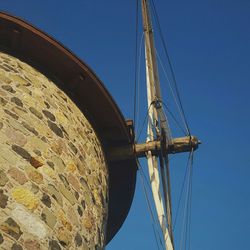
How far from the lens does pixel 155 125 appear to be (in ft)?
29.8

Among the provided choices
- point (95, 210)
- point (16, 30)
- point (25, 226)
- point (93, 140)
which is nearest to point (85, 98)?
point (93, 140)

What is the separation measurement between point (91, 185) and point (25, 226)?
1974 mm

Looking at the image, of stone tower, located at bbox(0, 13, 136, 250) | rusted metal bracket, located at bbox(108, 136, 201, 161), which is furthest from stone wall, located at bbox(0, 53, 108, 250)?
rusted metal bracket, located at bbox(108, 136, 201, 161)

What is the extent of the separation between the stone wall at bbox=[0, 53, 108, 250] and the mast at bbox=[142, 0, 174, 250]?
1095 millimetres

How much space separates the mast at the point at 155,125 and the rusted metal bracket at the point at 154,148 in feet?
0.29

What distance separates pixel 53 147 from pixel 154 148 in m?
2.73

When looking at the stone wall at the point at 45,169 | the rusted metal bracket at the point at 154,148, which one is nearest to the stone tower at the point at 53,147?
the stone wall at the point at 45,169

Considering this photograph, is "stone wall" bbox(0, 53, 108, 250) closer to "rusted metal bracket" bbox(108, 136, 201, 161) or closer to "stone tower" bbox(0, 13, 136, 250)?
"stone tower" bbox(0, 13, 136, 250)

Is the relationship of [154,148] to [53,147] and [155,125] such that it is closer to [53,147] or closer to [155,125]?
[155,125]

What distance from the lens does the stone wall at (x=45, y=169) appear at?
4.95m

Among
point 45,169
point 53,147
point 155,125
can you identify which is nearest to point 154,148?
point 155,125

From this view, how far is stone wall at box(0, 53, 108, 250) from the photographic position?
4.95 metres

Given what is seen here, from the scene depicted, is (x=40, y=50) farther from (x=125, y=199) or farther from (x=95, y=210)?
(x=125, y=199)

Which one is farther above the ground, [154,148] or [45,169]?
[154,148]
